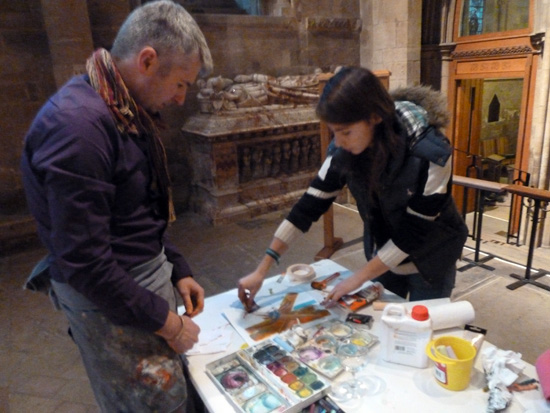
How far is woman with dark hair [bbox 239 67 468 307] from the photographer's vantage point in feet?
4.00

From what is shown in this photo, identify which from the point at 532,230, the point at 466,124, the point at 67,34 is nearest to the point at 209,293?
the point at 532,230

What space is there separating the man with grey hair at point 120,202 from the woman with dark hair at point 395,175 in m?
0.43

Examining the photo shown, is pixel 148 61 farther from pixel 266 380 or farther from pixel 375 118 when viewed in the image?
pixel 266 380

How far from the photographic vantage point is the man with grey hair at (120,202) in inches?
31.6

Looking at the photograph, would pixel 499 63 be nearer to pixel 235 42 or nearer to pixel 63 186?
pixel 235 42

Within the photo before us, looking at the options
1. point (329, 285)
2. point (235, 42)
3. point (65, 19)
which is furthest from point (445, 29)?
point (329, 285)

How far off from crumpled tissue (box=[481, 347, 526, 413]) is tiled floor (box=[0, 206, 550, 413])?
1.41m

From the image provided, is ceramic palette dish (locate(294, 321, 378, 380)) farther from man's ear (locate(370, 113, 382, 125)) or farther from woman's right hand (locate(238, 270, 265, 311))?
man's ear (locate(370, 113, 382, 125))

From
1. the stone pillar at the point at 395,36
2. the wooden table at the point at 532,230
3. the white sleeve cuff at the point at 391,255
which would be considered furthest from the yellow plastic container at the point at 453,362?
the stone pillar at the point at 395,36

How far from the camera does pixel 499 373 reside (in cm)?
102

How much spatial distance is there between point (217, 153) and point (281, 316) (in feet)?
10.1

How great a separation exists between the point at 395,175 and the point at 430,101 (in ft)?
0.95

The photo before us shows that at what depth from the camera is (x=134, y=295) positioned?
0.89m

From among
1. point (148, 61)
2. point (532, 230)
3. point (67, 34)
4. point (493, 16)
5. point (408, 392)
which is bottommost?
point (532, 230)
